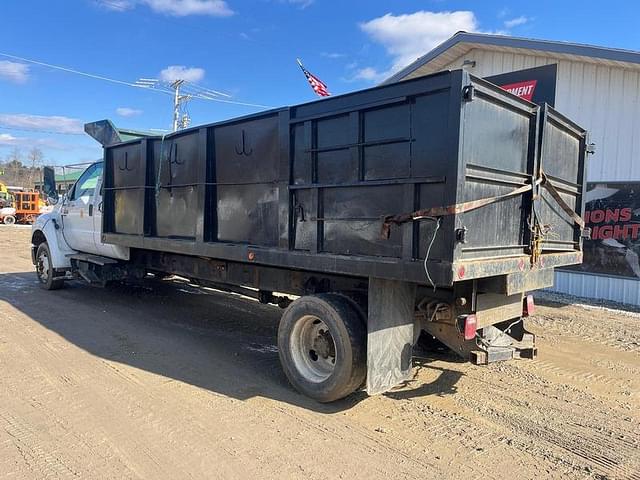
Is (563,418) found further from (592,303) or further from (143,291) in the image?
(143,291)

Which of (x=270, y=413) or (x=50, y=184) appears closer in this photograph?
(x=270, y=413)

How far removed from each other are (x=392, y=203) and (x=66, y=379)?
3618 mm

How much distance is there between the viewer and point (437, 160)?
136 inches

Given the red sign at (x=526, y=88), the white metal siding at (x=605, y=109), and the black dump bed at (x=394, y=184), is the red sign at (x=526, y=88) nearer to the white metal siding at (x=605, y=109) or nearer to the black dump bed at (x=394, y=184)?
Answer: the white metal siding at (x=605, y=109)

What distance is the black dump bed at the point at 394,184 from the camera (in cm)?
345

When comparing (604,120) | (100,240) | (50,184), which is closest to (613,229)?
(604,120)

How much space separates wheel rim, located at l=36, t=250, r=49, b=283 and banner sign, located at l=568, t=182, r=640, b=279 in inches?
422

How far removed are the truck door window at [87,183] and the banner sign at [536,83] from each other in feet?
28.6

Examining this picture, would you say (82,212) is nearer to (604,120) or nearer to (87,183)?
(87,183)

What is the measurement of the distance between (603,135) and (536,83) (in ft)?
5.99

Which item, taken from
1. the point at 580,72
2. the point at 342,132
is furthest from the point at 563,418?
the point at 580,72

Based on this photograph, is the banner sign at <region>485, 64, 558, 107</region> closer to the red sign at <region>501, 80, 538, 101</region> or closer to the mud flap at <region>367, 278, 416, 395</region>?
the red sign at <region>501, 80, 538, 101</region>

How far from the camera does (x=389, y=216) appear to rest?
12.2 ft

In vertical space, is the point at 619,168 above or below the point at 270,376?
above
